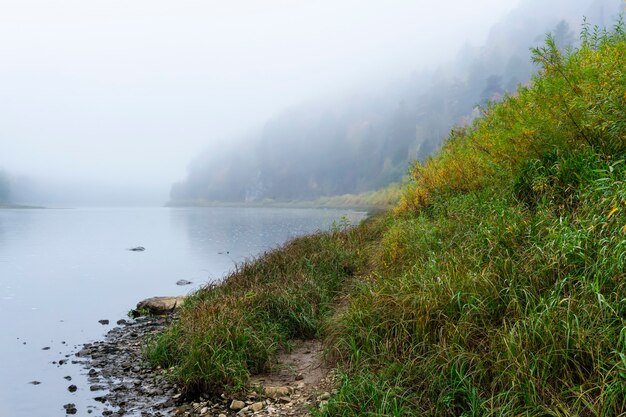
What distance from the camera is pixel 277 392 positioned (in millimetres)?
7926

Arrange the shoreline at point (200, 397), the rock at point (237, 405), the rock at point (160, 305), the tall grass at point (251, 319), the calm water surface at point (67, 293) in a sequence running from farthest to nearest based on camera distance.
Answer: the rock at point (160, 305) → the calm water surface at point (67, 293) → the tall grass at point (251, 319) → the rock at point (237, 405) → the shoreline at point (200, 397)

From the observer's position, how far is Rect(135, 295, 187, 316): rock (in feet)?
59.6

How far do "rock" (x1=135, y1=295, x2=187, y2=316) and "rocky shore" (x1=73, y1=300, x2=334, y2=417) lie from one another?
546cm

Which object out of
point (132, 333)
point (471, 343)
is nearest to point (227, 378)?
point (471, 343)

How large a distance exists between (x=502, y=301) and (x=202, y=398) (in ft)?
19.3

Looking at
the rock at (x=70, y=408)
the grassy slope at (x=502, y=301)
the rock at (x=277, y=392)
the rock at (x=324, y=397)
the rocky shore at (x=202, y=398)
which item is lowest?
the rock at (x=70, y=408)

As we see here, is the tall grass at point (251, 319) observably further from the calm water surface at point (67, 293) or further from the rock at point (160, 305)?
the rock at point (160, 305)

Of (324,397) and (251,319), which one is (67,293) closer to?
(251,319)

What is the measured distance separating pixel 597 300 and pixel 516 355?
4.32 ft

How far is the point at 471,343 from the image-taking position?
6.41 meters

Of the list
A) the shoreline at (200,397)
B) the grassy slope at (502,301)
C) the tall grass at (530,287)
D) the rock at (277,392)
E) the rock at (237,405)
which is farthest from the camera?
the rock at (277,392)

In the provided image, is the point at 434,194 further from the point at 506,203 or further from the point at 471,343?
the point at 471,343

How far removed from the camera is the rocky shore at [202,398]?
7.56 meters

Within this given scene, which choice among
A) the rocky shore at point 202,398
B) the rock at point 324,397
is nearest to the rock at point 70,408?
the rocky shore at point 202,398
